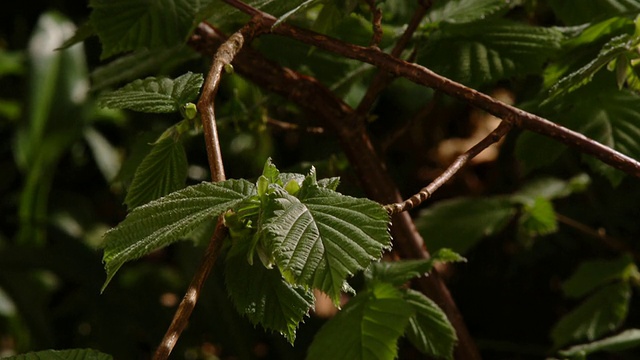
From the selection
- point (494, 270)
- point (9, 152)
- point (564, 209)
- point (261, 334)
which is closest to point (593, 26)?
point (564, 209)

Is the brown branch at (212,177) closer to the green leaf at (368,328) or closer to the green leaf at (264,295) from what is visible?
the green leaf at (264,295)

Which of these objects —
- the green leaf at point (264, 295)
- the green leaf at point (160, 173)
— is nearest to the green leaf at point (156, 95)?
the green leaf at point (160, 173)

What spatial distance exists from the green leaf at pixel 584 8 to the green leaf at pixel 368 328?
0.39 metres

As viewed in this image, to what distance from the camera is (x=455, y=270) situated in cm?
172

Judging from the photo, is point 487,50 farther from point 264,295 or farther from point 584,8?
point 264,295

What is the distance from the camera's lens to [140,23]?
82 centimetres

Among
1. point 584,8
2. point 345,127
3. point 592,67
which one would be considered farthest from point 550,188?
point 592,67

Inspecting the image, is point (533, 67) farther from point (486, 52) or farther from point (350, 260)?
point (350, 260)

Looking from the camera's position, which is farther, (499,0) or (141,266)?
(141,266)

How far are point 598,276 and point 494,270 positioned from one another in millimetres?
502

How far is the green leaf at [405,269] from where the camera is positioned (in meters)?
0.78

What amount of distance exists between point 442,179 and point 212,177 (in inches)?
6.6

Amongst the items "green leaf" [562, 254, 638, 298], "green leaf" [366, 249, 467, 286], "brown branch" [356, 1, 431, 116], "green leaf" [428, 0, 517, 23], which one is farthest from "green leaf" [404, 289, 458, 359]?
"green leaf" [562, 254, 638, 298]

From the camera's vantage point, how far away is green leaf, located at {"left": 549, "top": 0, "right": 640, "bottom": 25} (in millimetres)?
896
